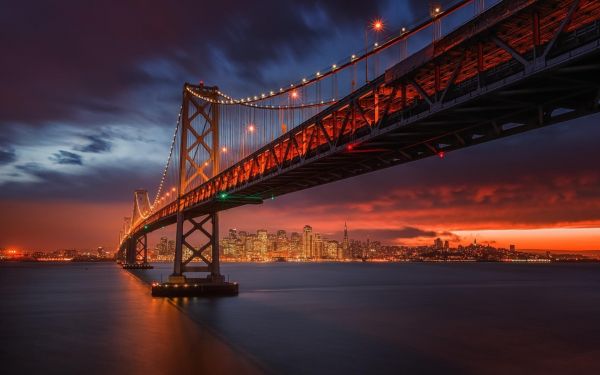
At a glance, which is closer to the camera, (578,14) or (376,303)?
(578,14)

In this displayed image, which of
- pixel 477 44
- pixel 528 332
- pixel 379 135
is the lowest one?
pixel 528 332

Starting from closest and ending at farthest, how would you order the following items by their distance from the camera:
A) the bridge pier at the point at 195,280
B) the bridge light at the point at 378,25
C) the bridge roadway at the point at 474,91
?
the bridge roadway at the point at 474,91 < the bridge light at the point at 378,25 < the bridge pier at the point at 195,280

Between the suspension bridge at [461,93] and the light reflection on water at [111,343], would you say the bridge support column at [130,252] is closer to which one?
the light reflection on water at [111,343]

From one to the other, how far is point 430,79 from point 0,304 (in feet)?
144

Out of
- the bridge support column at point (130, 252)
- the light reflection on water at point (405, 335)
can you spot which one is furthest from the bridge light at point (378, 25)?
the bridge support column at point (130, 252)

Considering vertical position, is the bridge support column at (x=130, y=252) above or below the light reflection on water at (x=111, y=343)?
above

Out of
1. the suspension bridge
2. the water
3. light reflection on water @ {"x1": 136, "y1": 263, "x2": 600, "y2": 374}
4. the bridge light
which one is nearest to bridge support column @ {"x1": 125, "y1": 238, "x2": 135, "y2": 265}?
the water

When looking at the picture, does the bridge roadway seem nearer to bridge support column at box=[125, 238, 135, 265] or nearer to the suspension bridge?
the suspension bridge

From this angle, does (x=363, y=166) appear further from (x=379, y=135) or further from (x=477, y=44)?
(x=477, y=44)

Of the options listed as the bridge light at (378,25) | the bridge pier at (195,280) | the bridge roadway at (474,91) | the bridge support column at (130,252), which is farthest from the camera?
the bridge support column at (130,252)

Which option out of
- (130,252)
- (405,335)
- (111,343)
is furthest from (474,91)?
(130,252)

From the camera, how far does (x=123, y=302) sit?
44562mm

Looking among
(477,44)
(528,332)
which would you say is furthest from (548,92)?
(528,332)

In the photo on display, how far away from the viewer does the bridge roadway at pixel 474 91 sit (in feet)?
37.6
